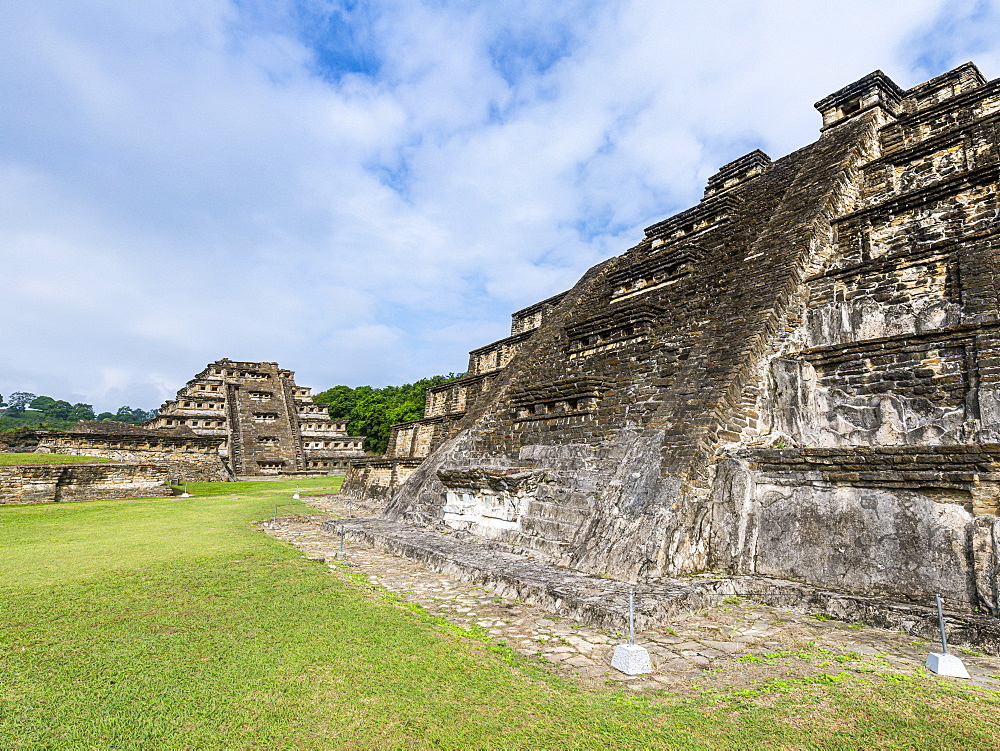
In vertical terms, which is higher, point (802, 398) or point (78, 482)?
point (802, 398)

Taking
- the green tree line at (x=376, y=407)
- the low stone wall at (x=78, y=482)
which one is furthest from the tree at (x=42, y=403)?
the low stone wall at (x=78, y=482)

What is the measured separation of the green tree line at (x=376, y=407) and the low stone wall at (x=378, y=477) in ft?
85.9

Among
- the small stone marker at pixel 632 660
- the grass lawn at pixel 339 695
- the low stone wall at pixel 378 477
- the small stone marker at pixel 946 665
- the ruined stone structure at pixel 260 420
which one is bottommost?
the grass lawn at pixel 339 695

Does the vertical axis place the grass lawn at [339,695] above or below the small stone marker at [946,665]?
below

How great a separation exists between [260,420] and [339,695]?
3768 cm

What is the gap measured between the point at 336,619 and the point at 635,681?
2.47 meters

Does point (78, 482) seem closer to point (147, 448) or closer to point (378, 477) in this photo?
point (378, 477)

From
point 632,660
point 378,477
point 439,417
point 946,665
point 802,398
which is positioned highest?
point 439,417

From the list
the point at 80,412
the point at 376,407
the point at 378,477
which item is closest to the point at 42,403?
the point at 80,412

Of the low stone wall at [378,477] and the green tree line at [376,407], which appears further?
the green tree line at [376,407]

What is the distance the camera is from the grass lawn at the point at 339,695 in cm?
261

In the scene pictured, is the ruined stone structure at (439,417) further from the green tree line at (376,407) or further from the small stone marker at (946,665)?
the green tree line at (376,407)

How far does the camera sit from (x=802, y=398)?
656 cm

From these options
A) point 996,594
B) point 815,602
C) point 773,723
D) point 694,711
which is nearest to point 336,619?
Answer: point 694,711
